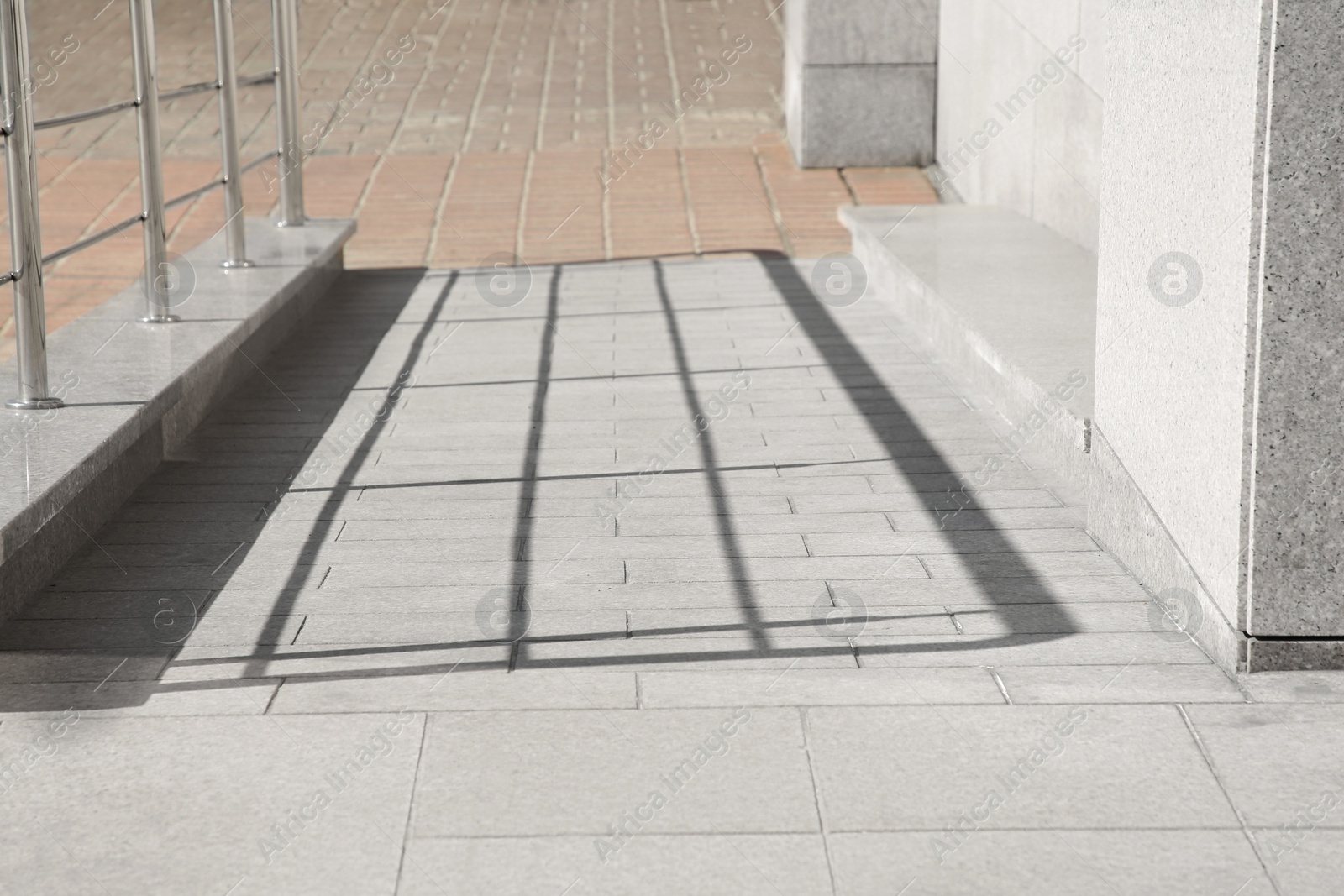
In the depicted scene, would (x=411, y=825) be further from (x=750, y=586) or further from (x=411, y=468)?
(x=411, y=468)

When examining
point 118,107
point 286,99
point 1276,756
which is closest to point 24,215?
point 118,107

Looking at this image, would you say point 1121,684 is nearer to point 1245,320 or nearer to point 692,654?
point 1245,320

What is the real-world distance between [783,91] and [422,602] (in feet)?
30.5

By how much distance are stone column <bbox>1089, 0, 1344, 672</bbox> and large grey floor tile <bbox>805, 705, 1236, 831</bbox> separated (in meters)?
0.40

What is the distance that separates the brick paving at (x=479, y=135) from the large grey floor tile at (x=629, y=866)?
6568 mm

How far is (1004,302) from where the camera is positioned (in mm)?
5895

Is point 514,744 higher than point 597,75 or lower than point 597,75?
lower

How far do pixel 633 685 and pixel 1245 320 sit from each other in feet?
4.57

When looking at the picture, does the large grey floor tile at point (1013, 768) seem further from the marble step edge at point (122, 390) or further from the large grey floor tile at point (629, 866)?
the marble step edge at point (122, 390)

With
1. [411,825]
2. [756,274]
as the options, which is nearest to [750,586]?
[411,825]

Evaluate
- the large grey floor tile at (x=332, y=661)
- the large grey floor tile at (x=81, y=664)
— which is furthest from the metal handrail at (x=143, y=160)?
the large grey floor tile at (x=332, y=661)

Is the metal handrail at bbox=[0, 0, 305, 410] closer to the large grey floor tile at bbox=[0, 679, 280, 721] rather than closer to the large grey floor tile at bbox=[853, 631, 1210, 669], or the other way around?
the large grey floor tile at bbox=[0, 679, 280, 721]

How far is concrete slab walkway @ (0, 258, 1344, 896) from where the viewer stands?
245 centimetres

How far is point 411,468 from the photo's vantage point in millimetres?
4762
